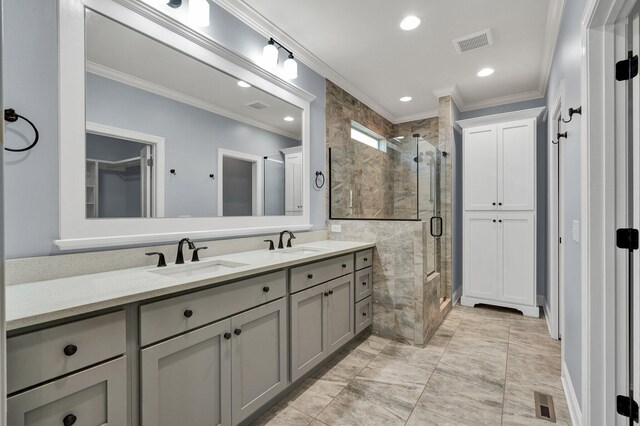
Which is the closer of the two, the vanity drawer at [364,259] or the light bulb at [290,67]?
the light bulb at [290,67]

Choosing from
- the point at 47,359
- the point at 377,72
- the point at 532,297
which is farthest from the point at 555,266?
the point at 47,359

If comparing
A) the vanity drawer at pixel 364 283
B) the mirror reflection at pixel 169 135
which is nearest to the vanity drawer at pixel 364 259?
the vanity drawer at pixel 364 283

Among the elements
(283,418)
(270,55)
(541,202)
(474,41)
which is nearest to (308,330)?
(283,418)

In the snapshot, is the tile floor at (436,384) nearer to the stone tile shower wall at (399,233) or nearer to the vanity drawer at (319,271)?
the stone tile shower wall at (399,233)

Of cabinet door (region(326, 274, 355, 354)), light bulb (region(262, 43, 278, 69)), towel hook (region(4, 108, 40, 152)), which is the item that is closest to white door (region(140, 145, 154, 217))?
towel hook (region(4, 108, 40, 152))

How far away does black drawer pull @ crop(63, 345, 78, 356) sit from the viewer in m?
1.03

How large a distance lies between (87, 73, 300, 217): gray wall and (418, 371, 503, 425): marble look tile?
1933 millimetres

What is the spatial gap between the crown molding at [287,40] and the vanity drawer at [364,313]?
7.80ft

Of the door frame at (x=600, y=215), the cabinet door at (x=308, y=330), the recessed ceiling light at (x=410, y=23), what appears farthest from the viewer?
the recessed ceiling light at (x=410, y=23)

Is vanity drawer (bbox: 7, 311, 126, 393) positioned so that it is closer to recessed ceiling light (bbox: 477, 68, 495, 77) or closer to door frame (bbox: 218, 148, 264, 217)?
door frame (bbox: 218, 148, 264, 217)

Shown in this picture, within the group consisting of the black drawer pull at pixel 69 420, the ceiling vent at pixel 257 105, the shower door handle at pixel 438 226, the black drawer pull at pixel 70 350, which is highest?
the ceiling vent at pixel 257 105

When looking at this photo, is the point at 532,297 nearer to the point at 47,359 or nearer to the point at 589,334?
the point at 589,334

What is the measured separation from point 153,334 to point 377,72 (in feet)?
10.9

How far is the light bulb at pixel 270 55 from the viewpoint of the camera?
8.14 feet
